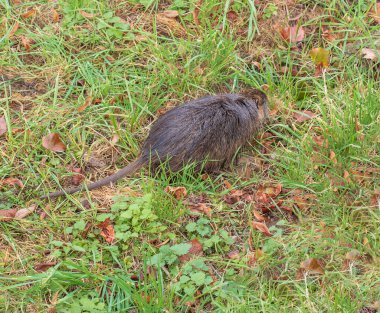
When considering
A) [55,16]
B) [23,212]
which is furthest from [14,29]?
[23,212]

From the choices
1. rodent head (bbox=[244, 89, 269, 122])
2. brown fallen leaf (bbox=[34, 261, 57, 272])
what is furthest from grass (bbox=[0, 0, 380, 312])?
rodent head (bbox=[244, 89, 269, 122])

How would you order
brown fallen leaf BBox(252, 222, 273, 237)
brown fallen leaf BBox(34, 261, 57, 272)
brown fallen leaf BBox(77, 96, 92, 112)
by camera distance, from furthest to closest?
1. brown fallen leaf BBox(77, 96, 92, 112)
2. brown fallen leaf BBox(252, 222, 273, 237)
3. brown fallen leaf BBox(34, 261, 57, 272)

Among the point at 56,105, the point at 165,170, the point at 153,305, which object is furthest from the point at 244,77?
the point at 153,305

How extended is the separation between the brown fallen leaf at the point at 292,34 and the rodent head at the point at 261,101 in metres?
0.67

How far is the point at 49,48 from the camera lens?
17.4 ft

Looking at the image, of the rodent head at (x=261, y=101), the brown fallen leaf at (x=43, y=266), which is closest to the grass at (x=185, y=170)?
the brown fallen leaf at (x=43, y=266)

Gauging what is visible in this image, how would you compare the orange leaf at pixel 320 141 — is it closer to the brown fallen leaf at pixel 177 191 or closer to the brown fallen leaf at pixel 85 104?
the brown fallen leaf at pixel 177 191

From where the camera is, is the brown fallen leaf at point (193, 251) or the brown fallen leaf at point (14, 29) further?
the brown fallen leaf at point (14, 29)

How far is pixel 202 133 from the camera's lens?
4641 mm

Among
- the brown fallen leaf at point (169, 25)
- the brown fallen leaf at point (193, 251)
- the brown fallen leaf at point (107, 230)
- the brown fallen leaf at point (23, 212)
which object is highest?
Answer: the brown fallen leaf at point (169, 25)

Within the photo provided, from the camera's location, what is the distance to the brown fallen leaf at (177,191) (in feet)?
14.7

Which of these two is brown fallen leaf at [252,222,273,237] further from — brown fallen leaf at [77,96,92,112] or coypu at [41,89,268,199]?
brown fallen leaf at [77,96,92,112]

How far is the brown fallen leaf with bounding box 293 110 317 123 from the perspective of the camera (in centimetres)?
496

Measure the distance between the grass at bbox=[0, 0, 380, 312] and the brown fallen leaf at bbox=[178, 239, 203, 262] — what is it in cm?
3
